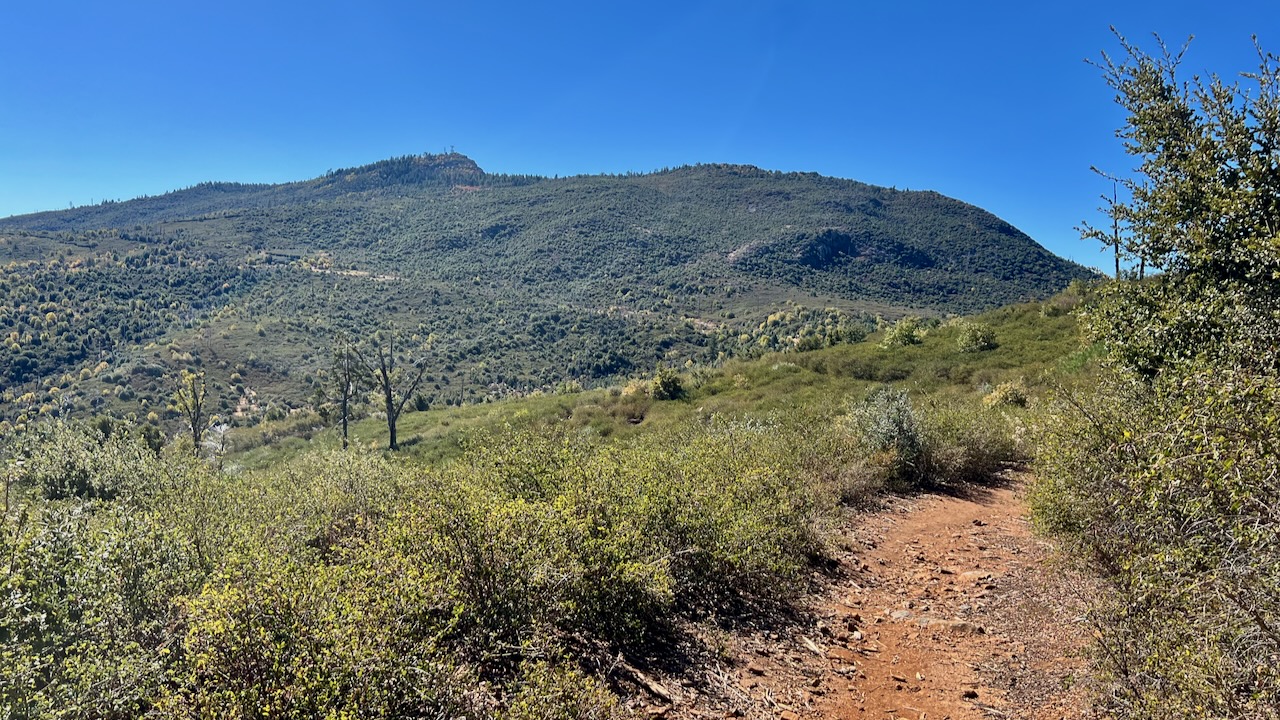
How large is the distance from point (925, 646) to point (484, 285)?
5620 inches

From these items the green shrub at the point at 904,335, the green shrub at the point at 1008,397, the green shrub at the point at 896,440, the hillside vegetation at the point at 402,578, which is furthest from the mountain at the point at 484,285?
the hillside vegetation at the point at 402,578

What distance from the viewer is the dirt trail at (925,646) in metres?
5.34

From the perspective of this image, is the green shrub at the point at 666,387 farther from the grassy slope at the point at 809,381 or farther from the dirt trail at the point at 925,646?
the dirt trail at the point at 925,646

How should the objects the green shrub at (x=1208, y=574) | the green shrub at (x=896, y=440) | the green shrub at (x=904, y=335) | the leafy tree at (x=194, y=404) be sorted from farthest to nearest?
the green shrub at (x=904, y=335), the leafy tree at (x=194, y=404), the green shrub at (x=896, y=440), the green shrub at (x=1208, y=574)

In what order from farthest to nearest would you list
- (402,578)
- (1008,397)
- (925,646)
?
(1008,397) → (925,646) → (402,578)

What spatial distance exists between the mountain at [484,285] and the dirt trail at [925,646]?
36810 mm

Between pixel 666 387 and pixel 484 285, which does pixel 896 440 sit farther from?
pixel 484 285

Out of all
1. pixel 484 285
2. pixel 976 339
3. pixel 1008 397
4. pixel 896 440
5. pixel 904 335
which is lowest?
pixel 896 440

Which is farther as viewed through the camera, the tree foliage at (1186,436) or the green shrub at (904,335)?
the green shrub at (904,335)

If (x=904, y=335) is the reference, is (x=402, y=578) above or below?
below

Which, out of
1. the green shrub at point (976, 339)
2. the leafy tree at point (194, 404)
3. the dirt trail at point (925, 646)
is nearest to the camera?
the dirt trail at point (925, 646)

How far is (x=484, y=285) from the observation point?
468ft

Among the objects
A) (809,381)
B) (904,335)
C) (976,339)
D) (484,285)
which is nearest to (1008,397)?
(809,381)

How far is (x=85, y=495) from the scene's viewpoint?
409 inches
